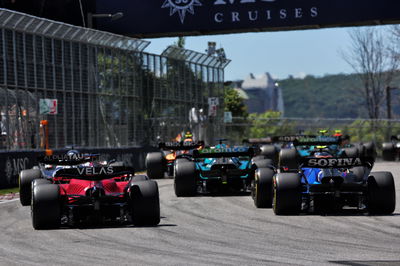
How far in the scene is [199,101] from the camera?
47.5 meters

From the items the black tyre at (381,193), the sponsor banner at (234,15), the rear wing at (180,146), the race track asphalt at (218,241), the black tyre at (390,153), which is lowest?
the black tyre at (390,153)

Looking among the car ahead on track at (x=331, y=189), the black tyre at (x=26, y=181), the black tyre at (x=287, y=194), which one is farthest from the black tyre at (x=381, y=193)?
the black tyre at (x=26, y=181)


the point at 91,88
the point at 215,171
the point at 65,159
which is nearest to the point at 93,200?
the point at 65,159

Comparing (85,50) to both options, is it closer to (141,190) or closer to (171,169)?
(171,169)

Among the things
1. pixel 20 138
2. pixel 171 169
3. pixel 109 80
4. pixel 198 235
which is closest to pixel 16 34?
pixel 20 138

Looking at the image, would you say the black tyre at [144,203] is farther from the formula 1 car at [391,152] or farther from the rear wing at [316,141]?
the formula 1 car at [391,152]

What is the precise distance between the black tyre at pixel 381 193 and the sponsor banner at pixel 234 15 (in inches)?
825

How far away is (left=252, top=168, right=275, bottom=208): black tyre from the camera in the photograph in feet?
53.9

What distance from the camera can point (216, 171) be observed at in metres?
20.1

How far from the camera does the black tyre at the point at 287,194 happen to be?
14.8 m

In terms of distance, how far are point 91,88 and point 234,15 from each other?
6328 mm

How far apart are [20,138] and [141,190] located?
15.1 m

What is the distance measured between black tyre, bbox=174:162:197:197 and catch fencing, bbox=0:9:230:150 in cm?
836

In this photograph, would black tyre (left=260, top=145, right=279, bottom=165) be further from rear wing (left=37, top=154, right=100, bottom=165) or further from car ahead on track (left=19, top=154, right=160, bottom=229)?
car ahead on track (left=19, top=154, right=160, bottom=229)
